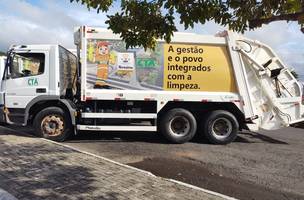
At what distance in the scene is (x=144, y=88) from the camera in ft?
37.9

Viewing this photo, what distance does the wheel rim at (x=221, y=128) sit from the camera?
1188 cm

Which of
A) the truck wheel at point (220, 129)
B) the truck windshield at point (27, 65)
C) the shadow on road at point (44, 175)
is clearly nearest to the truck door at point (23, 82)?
the truck windshield at point (27, 65)

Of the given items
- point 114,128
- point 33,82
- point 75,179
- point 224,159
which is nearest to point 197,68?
point 114,128

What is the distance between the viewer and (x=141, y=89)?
11.5m

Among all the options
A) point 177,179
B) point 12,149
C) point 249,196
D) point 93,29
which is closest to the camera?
point 249,196

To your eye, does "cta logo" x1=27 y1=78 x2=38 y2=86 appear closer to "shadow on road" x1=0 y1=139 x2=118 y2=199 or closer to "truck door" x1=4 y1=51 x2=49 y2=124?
"truck door" x1=4 y1=51 x2=49 y2=124

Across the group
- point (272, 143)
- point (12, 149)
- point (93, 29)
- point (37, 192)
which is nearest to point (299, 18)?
point (37, 192)

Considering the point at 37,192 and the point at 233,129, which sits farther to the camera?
the point at 233,129

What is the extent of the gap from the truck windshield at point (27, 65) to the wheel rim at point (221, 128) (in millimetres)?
4698

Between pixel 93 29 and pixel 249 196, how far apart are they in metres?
6.24

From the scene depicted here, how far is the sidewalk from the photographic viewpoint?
6422 mm

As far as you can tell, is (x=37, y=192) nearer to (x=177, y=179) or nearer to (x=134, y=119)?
(x=177, y=179)

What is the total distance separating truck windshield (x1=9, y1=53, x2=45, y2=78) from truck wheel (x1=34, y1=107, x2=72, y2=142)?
1077 millimetres

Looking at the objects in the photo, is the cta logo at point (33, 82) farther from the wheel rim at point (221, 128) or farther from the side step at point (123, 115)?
the wheel rim at point (221, 128)
